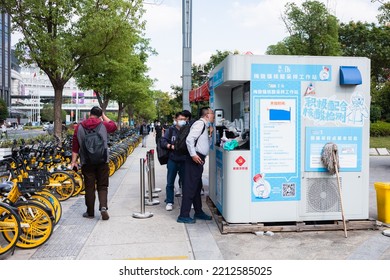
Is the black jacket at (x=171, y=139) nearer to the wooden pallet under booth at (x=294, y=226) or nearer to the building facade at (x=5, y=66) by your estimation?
the wooden pallet under booth at (x=294, y=226)

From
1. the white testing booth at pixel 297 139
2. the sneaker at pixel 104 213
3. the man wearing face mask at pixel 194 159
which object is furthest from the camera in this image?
the sneaker at pixel 104 213

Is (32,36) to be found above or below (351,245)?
above

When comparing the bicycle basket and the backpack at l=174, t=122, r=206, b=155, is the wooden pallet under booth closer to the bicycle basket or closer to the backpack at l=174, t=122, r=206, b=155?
the backpack at l=174, t=122, r=206, b=155

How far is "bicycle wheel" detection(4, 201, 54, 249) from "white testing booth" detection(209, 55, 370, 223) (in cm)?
237

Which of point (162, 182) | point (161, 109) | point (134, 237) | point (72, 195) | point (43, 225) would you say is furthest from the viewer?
point (161, 109)

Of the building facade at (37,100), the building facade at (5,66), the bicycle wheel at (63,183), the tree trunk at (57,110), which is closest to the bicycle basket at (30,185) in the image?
the bicycle wheel at (63,183)

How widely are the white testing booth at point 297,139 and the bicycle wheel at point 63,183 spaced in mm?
3559

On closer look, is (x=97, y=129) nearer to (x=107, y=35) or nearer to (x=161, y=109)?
(x=107, y=35)

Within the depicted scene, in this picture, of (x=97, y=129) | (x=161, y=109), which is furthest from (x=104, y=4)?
(x=161, y=109)

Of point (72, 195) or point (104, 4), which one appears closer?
point (72, 195)

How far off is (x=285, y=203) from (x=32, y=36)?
12.1 metres

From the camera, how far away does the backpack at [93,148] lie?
5.79 m

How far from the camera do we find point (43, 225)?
4.81 m

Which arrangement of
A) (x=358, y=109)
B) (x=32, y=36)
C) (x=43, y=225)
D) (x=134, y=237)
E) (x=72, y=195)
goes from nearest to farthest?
(x=43, y=225) → (x=134, y=237) → (x=358, y=109) → (x=72, y=195) → (x=32, y=36)
